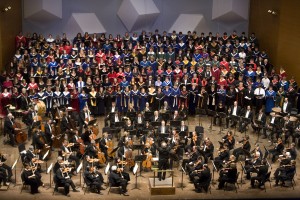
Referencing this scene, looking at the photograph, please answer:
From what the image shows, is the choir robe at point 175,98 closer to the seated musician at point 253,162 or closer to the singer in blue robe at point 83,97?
the singer in blue robe at point 83,97

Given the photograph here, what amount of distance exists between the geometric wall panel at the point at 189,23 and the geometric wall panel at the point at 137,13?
3.63 ft

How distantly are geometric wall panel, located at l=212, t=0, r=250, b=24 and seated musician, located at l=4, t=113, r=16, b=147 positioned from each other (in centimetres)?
1242

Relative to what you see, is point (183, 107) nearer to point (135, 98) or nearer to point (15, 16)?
point (135, 98)

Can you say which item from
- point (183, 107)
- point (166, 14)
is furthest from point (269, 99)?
point (166, 14)

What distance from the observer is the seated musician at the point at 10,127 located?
14.0 meters

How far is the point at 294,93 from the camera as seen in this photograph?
16.8m

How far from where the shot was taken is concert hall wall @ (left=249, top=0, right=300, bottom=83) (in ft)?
59.7

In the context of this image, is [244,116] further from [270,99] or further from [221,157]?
[221,157]

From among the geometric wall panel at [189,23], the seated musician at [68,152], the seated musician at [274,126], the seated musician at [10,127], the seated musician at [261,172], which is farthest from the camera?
the geometric wall panel at [189,23]

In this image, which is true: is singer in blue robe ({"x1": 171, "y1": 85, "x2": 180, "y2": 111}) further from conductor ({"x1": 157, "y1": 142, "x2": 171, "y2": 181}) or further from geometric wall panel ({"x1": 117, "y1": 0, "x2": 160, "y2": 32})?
geometric wall panel ({"x1": 117, "y1": 0, "x2": 160, "y2": 32})

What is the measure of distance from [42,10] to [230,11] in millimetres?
8942

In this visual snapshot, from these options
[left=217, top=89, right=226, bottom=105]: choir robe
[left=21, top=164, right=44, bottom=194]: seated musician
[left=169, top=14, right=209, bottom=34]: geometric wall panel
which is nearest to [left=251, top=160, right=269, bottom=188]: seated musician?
[left=217, top=89, right=226, bottom=105]: choir robe

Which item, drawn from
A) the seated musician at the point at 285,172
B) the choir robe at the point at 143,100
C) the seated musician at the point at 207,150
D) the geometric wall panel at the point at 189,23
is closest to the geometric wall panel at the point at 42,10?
the geometric wall panel at the point at 189,23

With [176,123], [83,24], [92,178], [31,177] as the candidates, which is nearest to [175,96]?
[176,123]
